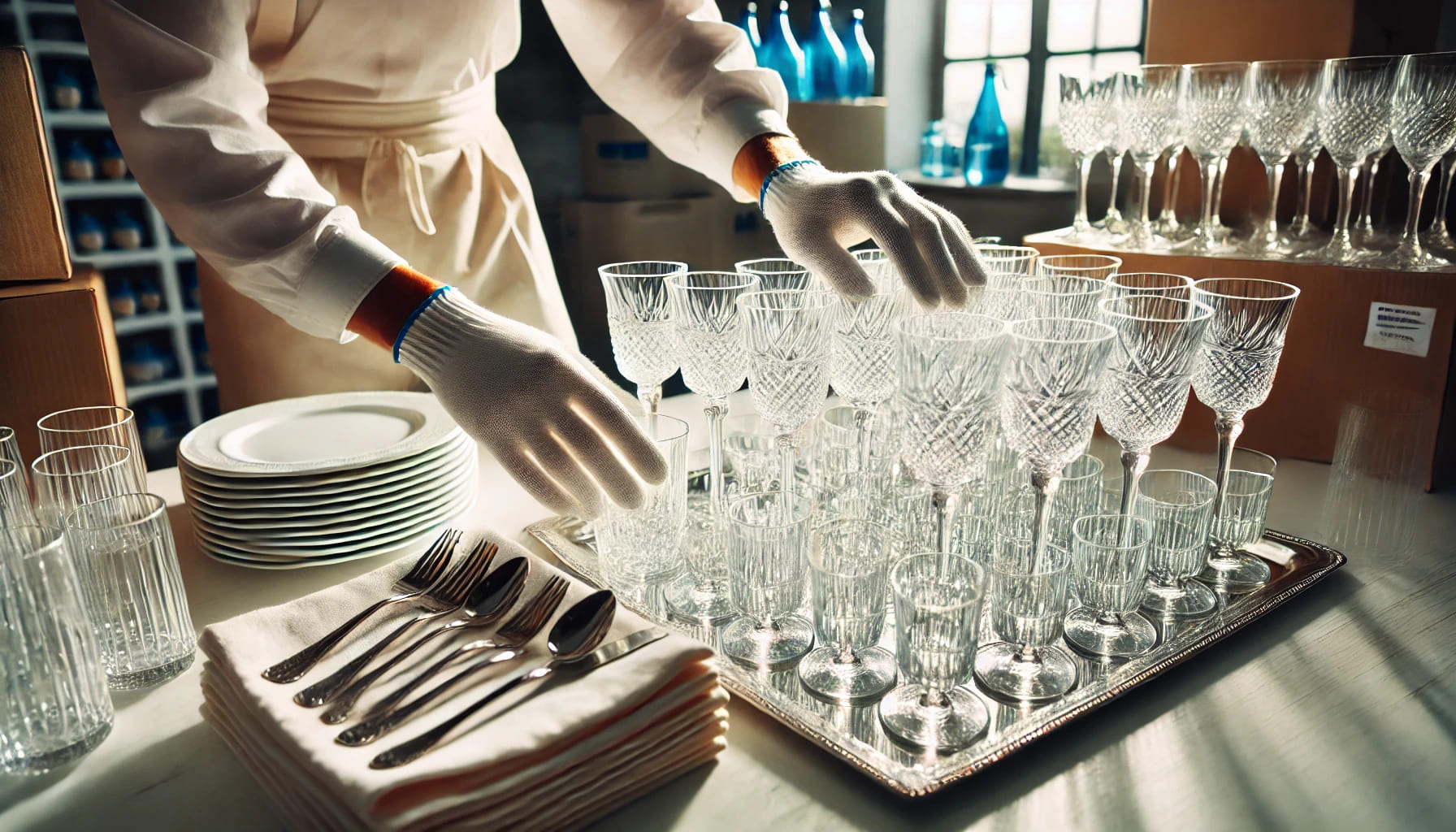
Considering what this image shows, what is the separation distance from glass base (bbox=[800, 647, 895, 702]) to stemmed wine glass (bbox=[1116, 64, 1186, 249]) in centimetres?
89

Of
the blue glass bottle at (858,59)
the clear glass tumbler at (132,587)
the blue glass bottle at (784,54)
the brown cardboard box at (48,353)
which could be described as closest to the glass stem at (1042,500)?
the clear glass tumbler at (132,587)

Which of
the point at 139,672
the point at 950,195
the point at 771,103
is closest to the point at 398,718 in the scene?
the point at 139,672

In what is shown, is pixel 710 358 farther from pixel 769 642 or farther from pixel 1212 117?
pixel 1212 117

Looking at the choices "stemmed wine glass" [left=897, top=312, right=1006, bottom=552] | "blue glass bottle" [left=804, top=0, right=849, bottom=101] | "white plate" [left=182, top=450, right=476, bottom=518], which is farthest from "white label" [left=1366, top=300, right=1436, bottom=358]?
"blue glass bottle" [left=804, top=0, right=849, bottom=101]

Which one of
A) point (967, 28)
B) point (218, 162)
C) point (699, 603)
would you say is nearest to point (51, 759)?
point (699, 603)

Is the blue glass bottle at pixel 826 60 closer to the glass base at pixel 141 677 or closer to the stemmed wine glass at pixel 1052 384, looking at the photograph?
the stemmed wine glass at pixel 1052 384

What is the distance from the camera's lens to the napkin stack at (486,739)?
21.2 inches

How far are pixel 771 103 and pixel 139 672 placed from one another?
3.26 ft

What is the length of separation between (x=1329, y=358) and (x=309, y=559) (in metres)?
1.25

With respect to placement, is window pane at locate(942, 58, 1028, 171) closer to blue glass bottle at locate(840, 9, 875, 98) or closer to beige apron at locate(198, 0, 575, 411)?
blue glass bottle at locate(840, 9, 875, 98)

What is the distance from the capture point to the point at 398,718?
596 millimetres

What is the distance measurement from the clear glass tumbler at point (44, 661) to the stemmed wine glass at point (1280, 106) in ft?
4.47

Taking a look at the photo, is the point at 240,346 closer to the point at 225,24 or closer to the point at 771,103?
the point at 225,24

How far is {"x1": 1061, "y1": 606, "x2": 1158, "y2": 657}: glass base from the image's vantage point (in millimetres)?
776
